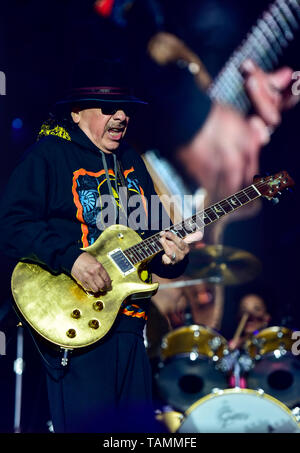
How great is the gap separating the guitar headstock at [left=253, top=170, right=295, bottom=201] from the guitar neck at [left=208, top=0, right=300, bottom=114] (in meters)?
3.13

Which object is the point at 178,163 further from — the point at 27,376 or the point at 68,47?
the point at 27,376

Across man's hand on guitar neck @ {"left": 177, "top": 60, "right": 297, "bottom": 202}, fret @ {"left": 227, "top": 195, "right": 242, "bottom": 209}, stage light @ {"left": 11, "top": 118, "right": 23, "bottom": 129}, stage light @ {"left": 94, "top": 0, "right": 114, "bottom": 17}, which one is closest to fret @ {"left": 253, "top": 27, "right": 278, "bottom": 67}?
man's hand on guitar neck @ {"left": 177, "top": 60, "right": 297, "bottom": 202}

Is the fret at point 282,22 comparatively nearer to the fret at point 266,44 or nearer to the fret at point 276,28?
the fret at point 276,28

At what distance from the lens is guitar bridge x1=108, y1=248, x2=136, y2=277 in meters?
2.84

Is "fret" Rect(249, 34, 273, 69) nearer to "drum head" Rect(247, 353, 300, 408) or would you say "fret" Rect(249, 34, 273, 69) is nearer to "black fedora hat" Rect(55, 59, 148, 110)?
"drum head" Rect(247, 353, 300, 408)

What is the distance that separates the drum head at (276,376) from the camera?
5.13m

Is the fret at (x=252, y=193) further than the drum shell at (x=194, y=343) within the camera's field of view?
No

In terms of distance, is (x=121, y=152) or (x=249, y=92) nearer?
(x=121, y=152)

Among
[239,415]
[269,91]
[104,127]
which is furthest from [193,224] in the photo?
Result: [269,91]

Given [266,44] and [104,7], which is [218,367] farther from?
[104,7]

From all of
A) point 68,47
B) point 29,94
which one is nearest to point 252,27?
point 68,47

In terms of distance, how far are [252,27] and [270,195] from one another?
10.9ft

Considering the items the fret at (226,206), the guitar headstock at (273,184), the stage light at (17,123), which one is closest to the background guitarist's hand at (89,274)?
the fret at (226,206)

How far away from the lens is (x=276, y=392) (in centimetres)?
510
